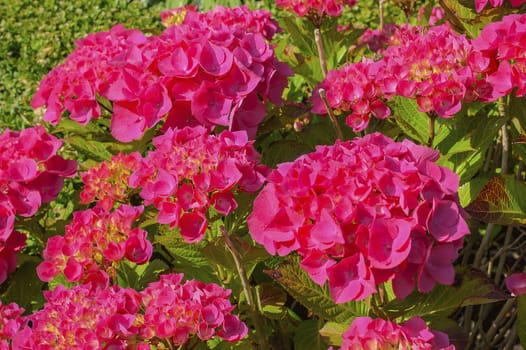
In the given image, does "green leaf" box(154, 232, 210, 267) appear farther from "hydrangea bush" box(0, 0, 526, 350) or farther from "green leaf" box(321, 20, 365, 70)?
"green leaf" box(321, 20, 365, 70)

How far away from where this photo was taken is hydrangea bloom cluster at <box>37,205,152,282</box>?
56.4 inches

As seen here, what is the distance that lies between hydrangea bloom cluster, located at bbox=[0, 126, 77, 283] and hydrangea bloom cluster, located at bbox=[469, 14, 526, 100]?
3.27 ft

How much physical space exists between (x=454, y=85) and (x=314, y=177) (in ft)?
1.56

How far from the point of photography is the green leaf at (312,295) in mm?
1319

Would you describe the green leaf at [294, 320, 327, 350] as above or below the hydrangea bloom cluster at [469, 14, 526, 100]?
below

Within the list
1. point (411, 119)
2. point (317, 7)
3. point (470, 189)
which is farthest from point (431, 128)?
point (317, 7)

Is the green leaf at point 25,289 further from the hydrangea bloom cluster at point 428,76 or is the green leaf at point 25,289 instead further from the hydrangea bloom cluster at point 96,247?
the hydrangea bloom cluster at point 428,76

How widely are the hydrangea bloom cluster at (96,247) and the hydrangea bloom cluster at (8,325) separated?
119 mm

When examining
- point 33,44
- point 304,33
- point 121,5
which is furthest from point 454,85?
point 121,5

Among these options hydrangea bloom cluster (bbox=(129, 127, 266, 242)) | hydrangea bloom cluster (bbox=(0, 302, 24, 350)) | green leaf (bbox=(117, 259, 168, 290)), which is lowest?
green leaf (bbox=(117, 259, 168, 290))

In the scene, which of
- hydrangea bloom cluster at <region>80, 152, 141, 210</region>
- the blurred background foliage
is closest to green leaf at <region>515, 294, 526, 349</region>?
hydrangea bloom cluster at <region>80, 152, 141, 210</region>

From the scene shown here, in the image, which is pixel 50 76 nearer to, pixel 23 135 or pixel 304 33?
pixel 23 135

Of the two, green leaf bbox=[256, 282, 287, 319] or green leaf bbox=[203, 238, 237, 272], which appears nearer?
green leaf bbox=[203, 238, 237, 272]

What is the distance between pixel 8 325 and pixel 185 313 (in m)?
0.37
